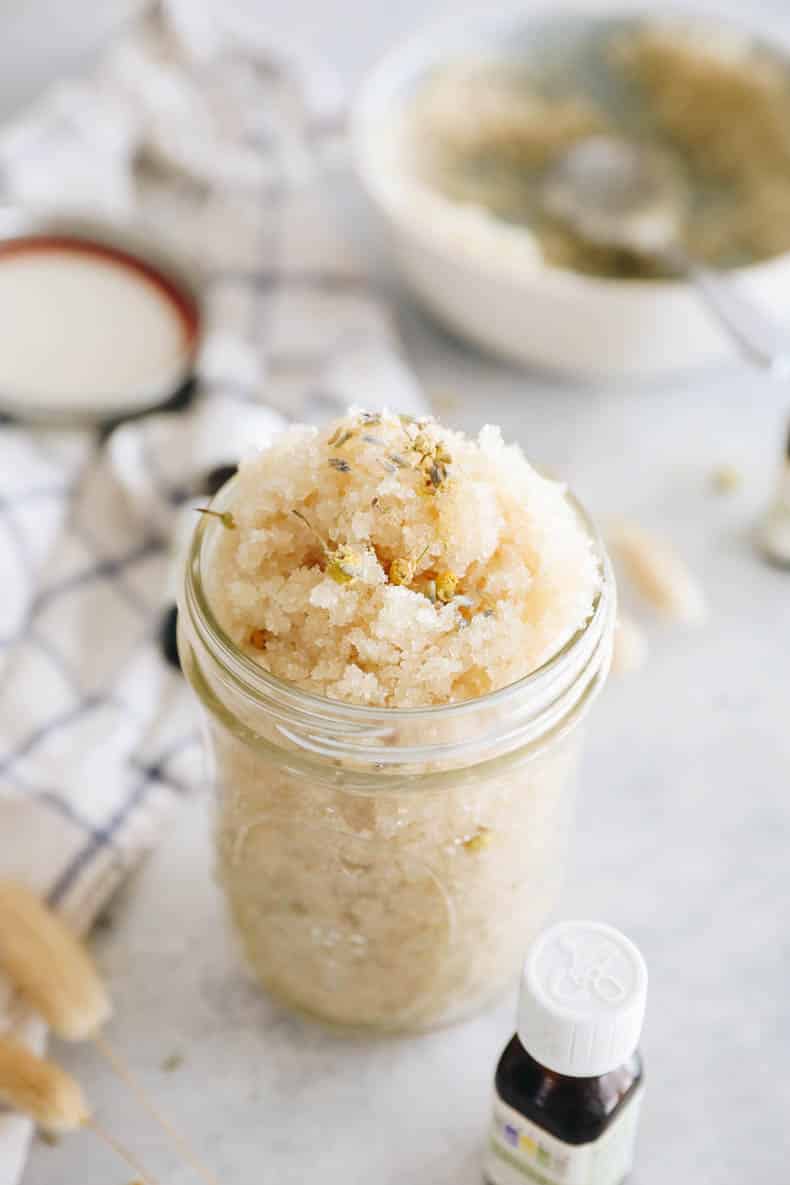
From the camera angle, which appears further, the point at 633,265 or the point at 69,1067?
the point at 633,265

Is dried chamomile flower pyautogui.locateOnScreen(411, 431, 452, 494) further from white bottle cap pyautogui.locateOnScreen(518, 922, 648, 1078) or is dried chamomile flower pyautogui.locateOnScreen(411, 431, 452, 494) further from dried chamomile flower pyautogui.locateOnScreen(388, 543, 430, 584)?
white bottle cap pyautogui.locateOnScreen(518, 922, 648, 1078)

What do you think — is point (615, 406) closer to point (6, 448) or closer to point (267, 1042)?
point (6, 448)

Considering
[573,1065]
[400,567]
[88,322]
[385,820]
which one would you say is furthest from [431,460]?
[88,322]

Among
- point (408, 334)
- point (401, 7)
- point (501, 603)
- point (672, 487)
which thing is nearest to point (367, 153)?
point (408, 334)

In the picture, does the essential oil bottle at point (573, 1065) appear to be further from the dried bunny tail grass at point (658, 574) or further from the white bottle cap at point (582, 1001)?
the dried bunny tail grass at point (658, 574)

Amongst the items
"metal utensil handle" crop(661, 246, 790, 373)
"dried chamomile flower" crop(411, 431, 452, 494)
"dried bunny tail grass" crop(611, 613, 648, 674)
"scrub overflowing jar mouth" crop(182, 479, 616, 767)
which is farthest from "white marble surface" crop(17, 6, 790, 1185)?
"dried chamomile flower" crop(411, 431, 452, 494)

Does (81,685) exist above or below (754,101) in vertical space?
below

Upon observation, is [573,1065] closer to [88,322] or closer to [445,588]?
[445,588]
